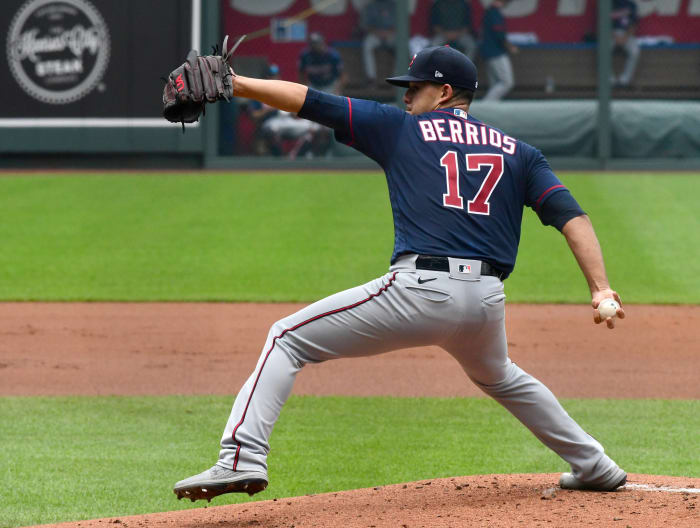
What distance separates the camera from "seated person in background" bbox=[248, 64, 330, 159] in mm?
17062

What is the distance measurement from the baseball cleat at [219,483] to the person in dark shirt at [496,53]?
1382 cm

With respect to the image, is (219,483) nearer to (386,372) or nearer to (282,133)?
(386,372)

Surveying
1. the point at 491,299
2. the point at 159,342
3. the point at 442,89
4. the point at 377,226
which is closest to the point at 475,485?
the point at 491,299

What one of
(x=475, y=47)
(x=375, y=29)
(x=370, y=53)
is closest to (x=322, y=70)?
(x=370, y=53)

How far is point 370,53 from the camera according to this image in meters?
17.1

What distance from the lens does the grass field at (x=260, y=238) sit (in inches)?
414

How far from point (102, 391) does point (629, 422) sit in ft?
10.1

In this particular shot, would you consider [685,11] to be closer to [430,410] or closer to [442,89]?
[430,410]

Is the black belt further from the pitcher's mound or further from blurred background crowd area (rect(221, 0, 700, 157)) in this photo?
blurred background crowd area (rect(221, 0, 700, 157))

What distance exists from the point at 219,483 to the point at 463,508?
0.99 metres

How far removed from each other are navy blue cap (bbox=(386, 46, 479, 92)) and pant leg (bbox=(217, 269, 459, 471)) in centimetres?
76

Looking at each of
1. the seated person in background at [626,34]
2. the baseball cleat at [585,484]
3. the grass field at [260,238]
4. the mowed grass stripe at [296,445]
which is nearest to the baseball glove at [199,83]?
the mowed grass stripe at [296,445]

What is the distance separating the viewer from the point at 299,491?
15.8 feet

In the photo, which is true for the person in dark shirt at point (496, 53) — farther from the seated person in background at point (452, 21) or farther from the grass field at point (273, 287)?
the grass field at point (273, 287)
